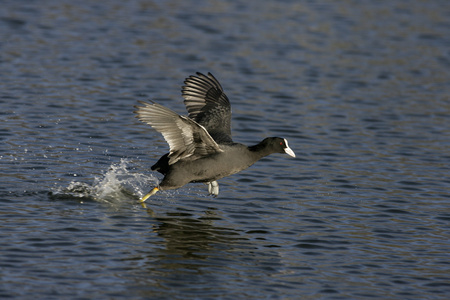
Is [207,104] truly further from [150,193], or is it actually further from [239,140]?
[239,140]

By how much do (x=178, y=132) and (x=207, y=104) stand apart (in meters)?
1.57

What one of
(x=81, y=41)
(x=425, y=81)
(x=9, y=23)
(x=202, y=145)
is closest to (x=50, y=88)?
(x=81, y=41)

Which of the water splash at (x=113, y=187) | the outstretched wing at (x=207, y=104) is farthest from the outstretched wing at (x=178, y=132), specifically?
the water splash at (x=113, y=187)

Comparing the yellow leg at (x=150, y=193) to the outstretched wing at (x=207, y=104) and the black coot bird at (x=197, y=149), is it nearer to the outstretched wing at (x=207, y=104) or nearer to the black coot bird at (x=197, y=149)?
the black coot bird at (x=197, y=149)

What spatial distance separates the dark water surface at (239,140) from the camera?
23.5ft

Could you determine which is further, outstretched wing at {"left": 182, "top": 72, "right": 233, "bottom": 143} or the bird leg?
outstretched wing at {"left": 182, "top": 72, "right": 233, "bottom": 143}

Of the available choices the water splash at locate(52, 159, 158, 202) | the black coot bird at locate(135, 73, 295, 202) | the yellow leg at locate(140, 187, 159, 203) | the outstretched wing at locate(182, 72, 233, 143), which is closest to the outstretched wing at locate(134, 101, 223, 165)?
the black coot bird at locate(135, 73, 295, 202)

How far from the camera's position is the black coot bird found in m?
8.05

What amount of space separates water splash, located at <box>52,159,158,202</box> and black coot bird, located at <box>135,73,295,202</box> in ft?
1.54

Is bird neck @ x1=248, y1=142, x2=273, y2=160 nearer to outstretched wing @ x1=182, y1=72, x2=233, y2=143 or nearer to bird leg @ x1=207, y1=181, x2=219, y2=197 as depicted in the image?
outstretched wing @ x1=182, y1=72, x2=233, y2=143

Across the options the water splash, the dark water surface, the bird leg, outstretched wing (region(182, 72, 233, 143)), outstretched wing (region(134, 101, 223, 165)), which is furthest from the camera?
outstretched wing (region(182, 72, 233, 143))

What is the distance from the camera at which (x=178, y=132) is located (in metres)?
8.23

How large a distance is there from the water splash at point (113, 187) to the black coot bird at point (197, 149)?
18.5 inches

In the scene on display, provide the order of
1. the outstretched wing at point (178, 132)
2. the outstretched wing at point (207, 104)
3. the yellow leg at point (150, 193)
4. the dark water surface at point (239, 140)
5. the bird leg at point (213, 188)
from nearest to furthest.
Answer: the dark water surface at point (239, 140), the outstretched wing at point (178, 132), the yellow leg at point (150, 193), the bird leg at point (213, 188), the outstretched wing at point (207, 104)
